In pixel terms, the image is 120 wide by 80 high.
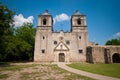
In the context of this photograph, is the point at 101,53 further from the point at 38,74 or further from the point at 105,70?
the point at 38,74

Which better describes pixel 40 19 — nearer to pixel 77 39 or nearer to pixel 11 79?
pixel 77 39

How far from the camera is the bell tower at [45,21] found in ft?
83.7

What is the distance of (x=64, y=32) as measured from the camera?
25.3 metres

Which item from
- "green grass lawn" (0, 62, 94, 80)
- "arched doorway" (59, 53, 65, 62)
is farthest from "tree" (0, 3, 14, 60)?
"arched doorway" (59, 53, 65, 62)

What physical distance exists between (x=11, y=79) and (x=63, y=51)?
17.5 m

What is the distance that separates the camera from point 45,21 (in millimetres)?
26703

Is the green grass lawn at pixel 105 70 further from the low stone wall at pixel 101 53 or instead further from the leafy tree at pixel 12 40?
the leafy tree at pixel 12 40

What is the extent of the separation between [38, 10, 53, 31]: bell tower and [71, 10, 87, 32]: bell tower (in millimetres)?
5431

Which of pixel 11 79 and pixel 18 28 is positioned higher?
pixel 18 28

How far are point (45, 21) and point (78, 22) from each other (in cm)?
817

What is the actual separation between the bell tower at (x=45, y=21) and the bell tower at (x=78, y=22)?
543 cm

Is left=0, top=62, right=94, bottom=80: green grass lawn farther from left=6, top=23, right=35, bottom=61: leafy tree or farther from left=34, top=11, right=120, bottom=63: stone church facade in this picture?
left=6, top=23, right=35, bottom=61: leafy tree

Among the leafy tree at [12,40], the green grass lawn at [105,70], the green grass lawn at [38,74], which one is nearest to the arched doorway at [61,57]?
the leafy tree at [12,40]

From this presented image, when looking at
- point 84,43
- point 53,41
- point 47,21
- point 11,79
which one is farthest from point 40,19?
point 11,79
